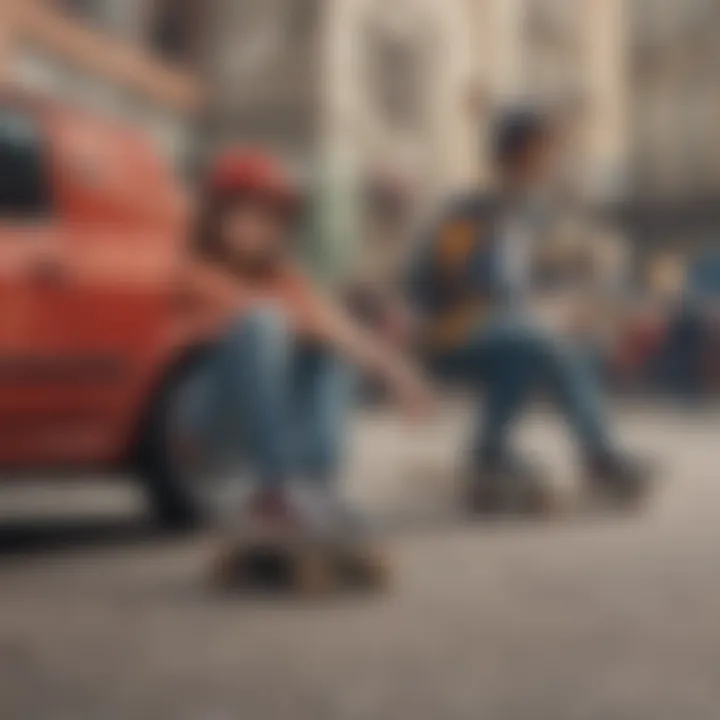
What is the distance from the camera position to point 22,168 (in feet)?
4.61

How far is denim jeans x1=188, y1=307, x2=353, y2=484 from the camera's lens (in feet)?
4.10

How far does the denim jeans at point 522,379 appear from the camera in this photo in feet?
5.11

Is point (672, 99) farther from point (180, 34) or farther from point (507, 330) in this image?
point (180, 34)

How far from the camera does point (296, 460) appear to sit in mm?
1256

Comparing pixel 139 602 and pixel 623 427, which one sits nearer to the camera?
pixel 139 602

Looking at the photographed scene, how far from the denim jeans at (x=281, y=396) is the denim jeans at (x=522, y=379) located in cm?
27

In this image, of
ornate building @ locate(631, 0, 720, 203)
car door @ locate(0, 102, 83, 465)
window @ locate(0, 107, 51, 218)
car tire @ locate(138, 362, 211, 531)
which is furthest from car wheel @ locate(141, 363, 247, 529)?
ornate building @ locate(631, 0, 720, 203)

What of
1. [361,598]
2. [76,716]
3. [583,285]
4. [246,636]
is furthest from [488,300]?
[76,716]

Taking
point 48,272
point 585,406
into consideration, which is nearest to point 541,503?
point 585,406

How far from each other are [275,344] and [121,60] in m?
0.31

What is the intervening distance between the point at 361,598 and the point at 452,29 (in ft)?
1.93

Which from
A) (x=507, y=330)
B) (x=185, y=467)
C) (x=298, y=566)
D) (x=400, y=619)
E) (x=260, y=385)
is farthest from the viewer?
(x=507, y=330)

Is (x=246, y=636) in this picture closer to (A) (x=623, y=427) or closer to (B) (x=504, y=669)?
(B) (x=504, y=669)

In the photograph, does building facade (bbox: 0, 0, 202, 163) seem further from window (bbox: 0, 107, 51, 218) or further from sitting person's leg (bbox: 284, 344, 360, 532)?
sitting person's leg (bbox: 284, 344, 360, 532)
